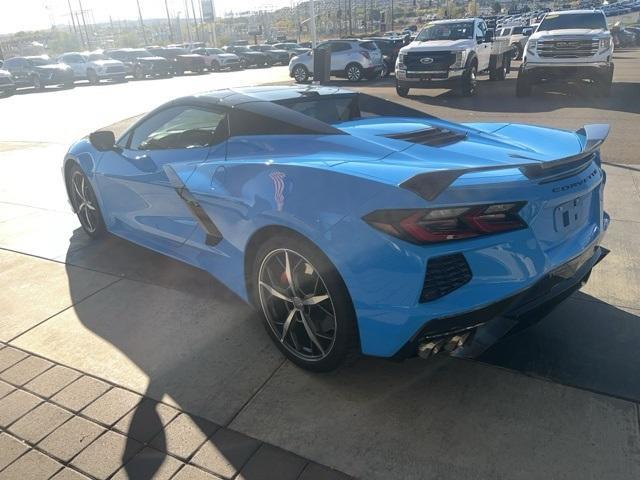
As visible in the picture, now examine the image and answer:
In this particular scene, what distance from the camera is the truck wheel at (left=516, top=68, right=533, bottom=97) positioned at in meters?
13.3

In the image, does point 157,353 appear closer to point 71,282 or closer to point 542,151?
point 71,282

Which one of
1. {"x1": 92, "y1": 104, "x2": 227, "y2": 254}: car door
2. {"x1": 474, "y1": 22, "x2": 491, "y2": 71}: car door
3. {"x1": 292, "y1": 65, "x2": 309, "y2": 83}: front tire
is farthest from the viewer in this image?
{"x1": 292, "y1": 65, "x2": 309, "y2": 83}: front tire

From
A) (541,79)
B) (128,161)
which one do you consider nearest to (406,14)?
(541,79)

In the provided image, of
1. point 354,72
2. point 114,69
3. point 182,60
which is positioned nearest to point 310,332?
point 354,72

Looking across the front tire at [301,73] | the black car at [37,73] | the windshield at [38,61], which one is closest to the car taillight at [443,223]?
the front tire at [301,73]

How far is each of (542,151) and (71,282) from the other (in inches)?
139

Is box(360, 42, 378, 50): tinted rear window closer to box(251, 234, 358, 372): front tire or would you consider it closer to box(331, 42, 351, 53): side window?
box(331, 42, 351, 53): side window

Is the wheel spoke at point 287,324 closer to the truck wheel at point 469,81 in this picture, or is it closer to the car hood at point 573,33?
the truck wheel at point 469,81

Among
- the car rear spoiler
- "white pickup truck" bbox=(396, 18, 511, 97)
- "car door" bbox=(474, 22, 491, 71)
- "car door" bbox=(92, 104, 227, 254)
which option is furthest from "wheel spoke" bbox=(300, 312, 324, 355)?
"car door" bbox=(474, 22, 491, 71)

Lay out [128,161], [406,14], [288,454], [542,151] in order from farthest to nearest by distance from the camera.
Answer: [406,14] < [128,161] < [542,151] < [288,454]

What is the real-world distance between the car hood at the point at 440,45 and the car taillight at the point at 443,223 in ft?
42.0

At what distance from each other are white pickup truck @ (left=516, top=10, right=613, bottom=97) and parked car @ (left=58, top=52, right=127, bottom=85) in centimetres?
2438

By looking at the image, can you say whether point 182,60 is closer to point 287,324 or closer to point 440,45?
point 440,45

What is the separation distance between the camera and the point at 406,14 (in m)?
109
